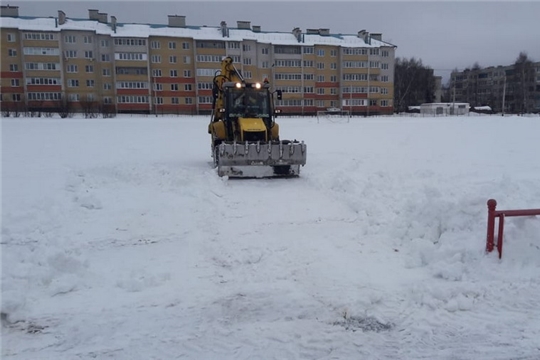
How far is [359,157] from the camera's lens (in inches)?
752

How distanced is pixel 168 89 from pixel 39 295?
7120cm

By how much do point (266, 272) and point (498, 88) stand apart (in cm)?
14396

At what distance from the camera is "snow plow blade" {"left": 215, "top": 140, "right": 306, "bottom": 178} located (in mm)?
13789

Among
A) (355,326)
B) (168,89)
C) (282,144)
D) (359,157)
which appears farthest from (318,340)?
(168,89)

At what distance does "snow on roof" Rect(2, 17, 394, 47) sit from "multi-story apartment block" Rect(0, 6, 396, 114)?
0.15 metres

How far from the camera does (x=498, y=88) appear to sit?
13188 centimetres

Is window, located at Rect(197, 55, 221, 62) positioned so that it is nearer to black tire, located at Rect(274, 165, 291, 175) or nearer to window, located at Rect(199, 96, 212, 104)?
window, located at Rect(199, 96, 212, 104)

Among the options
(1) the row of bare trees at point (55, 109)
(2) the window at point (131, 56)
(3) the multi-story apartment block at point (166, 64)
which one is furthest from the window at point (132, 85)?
(1) the row of bare trees at point (55, 109)

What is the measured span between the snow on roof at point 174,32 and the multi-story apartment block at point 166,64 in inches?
6.1

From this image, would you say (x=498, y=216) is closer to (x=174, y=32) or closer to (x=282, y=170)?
(x=282, y=170)

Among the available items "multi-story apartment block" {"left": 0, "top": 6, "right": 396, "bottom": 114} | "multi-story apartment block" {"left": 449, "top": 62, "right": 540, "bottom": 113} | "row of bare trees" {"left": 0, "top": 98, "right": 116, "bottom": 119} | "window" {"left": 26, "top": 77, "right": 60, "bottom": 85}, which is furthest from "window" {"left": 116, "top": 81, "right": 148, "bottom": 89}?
"multi-story apartment block" {"left": 449, "top": 62, "right": 540, "bottom": 113}

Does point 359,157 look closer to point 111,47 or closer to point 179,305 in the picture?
point 179,305

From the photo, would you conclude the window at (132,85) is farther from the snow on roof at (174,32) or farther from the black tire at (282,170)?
the black tire at (282,170)

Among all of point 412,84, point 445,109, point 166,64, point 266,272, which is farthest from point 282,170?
point 412,84
